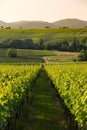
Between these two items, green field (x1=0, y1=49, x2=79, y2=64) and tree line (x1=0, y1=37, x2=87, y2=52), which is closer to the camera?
green field (x1=0, y1=49, x2=79, y2=64)

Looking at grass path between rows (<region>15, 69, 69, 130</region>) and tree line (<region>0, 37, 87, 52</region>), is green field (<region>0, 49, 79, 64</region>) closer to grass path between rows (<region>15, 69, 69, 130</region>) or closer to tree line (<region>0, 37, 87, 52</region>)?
tree line (<region>0, 37, 87, 52</region>)

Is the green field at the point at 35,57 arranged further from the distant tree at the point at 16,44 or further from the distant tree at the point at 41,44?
the distant tree at the point at 41,44

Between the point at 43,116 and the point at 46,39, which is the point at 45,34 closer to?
the point at 46,39

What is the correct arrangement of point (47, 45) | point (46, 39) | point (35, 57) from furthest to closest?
1. point (46, 39)
2. point (47, 45)
3. point (35, 57)

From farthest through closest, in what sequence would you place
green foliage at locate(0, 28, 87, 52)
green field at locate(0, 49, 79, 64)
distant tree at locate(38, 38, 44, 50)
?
distant tree at locate(38, 38, 44, 50) → green foliage at locate(0, 28, 87, 52) → green field at locate(0, 49, 79, 64)

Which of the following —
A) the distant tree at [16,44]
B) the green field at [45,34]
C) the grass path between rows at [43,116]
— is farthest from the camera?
the green field at [45,34]

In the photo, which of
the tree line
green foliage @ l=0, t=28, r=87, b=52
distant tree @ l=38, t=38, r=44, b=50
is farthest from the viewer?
distant tree @ l=38, t=38, r=44, b=50

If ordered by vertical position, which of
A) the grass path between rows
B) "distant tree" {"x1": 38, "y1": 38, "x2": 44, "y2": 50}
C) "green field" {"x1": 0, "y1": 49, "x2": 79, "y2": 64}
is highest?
the grass path between rows

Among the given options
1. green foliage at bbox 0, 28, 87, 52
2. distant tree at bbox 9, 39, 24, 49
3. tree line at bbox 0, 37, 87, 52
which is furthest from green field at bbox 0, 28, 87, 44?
distant tree at bbox 9, 39, 24, 49

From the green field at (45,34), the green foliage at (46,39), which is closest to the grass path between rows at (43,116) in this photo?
Answer: the green foliage at (46,39)

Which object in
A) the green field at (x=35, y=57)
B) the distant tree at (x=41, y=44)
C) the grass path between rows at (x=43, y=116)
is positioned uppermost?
the grass path between rows at (x=43, y=116)

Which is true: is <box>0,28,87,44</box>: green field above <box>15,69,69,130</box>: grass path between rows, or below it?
below

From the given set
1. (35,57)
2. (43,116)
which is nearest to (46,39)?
(35,57)

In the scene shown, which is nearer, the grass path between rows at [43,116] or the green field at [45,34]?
the grass path between rows at [43,116]
